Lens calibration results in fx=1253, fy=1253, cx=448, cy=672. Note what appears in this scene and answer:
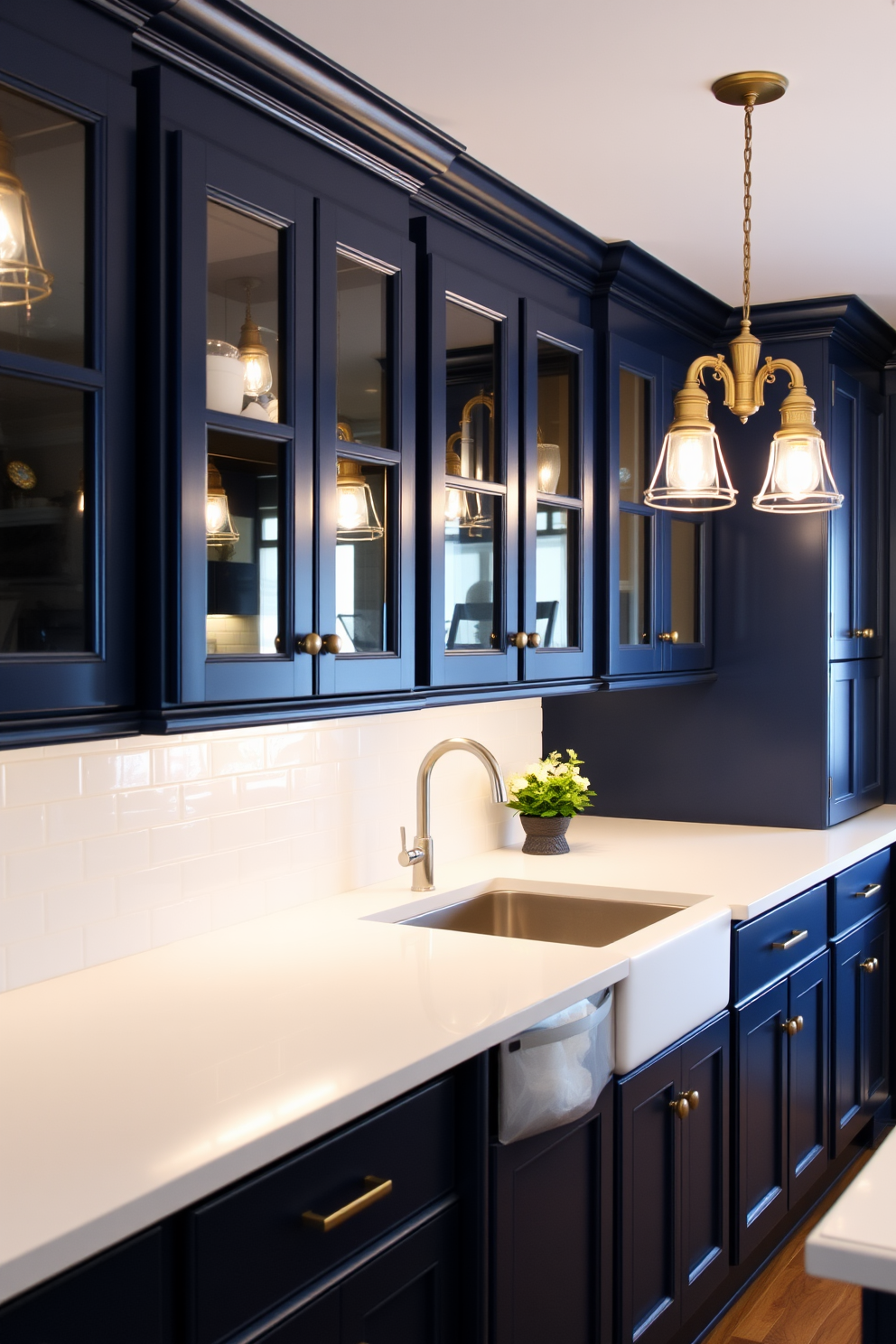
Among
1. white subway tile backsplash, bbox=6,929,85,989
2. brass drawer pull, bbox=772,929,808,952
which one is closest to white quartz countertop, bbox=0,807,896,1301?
white subway tile backsplash, bbox=6,929,85,989

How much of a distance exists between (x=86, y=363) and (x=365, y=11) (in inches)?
29.5

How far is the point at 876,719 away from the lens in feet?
13.7

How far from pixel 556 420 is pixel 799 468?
0.85m

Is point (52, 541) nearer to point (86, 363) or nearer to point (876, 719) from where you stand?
point (86, 363)

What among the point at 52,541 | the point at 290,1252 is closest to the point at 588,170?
the point at 52,541

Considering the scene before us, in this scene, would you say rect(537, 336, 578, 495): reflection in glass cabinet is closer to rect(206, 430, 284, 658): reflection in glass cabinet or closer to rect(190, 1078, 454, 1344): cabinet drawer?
rect(206, 430, 284, 658): reflection in glass cabinet

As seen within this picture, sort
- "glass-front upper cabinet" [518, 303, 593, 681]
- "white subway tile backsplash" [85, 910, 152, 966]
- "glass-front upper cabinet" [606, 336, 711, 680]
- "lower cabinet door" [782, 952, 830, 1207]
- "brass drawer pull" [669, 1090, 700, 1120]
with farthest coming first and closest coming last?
"glass-front upper cabinet" [606, 336, 711, 680] → "lower cabinet door" [782, 952, 830, 1207] → "glass-front upper cabinet" [518, 303, 593, 681] → "brass drawer pull" [669, 1090, 700, 1120] → "white subway tile backsplash" [85, 910, 152, 966]

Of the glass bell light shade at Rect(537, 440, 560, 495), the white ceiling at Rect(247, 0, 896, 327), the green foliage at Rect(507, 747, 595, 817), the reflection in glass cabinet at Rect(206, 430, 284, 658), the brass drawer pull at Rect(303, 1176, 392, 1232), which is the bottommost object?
the brass drawer pull at Rect(303, 1176, 392, 1232)

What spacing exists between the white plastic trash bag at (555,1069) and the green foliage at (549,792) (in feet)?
3.59

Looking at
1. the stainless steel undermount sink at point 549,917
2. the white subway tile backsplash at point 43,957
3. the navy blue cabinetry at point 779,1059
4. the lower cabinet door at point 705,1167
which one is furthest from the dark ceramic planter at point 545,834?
the white subway tile backsplash at point 43,957

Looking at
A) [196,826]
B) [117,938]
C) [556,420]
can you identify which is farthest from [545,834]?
[117,938]

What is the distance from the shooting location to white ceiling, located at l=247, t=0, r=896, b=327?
6.53 ft

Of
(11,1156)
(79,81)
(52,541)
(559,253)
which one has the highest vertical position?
(559,253)

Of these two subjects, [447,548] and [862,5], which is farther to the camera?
[447,548]
